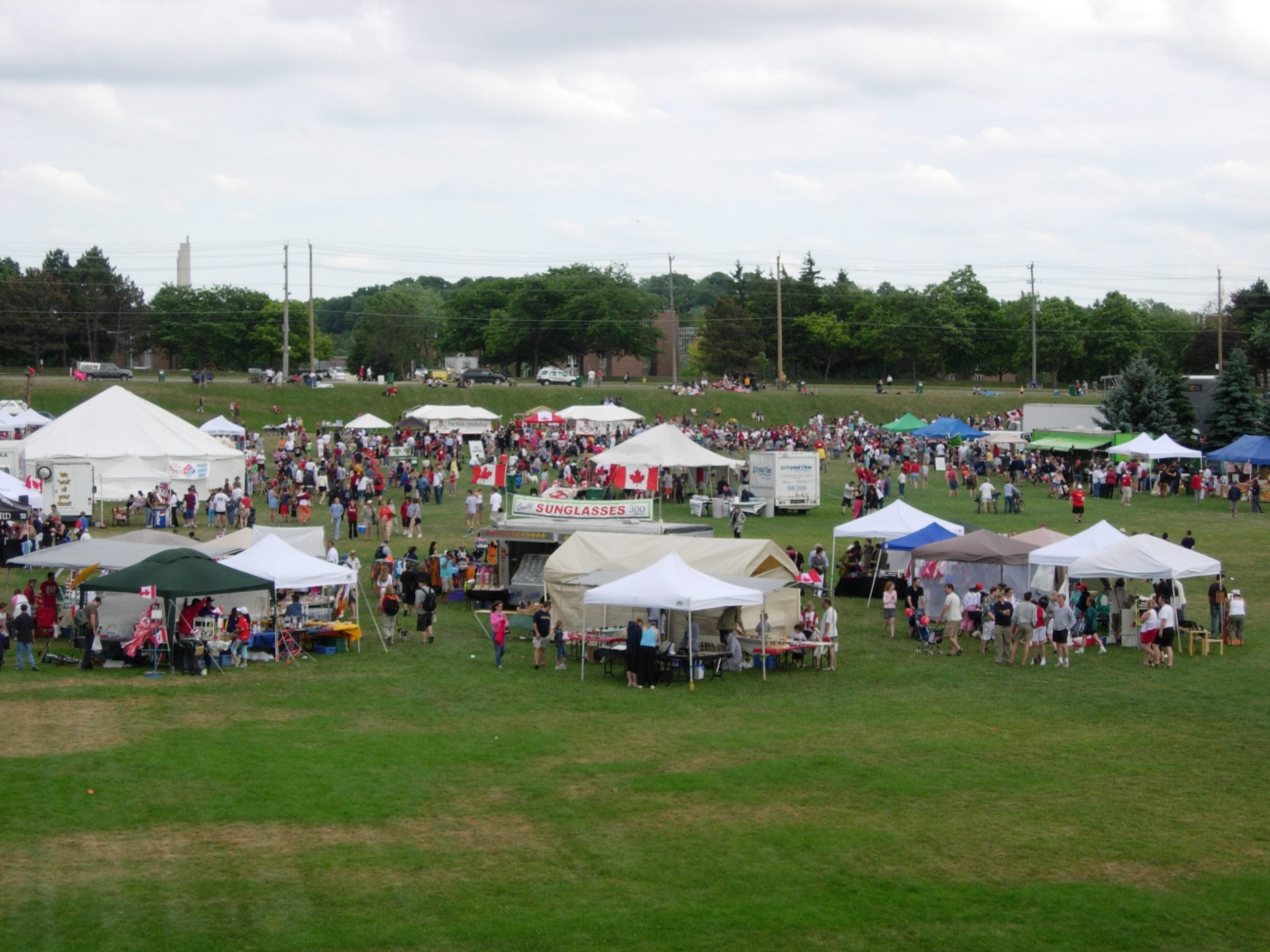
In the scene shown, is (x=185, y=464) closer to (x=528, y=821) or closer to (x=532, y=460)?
(x=532, y=460)

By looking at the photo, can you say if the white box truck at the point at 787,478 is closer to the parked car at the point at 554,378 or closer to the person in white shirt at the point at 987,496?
the person in white shirt at the point at 987,496

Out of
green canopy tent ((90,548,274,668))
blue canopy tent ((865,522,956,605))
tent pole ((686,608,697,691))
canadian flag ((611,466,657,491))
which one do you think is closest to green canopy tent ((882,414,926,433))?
canadian flag ((611,466,657,491))

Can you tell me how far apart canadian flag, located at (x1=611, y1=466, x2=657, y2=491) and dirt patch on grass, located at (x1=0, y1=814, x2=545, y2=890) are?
18.9 meters

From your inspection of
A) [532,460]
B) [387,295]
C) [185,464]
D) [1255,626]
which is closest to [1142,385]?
[532,460]

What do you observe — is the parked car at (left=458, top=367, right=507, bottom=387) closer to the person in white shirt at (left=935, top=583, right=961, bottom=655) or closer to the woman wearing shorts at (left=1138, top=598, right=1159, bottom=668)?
the person in white shirt at (left=935, top=583, right=961, bottom=655)

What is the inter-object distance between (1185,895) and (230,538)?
1775 centimetres

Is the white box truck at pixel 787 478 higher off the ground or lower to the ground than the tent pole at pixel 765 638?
higher

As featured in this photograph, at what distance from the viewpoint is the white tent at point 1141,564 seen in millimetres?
20938

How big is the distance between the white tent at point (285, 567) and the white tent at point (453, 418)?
3089cm

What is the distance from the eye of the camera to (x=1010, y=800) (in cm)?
1282

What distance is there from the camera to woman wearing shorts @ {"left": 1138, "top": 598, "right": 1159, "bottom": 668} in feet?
65.2

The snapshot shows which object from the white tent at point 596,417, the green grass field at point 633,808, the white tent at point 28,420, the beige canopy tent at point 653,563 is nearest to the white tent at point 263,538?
the green grass field at point 633,808

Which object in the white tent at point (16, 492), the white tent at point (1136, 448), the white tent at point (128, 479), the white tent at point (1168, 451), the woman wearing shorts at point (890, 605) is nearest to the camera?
the woman wearing shorts at point (890, 605)

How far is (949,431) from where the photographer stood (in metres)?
51.0
